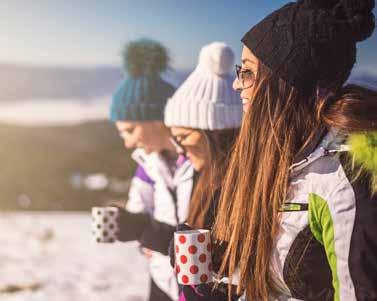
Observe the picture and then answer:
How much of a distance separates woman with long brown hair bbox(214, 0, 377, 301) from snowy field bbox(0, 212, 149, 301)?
1829mm

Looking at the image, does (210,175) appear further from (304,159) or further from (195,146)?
(304,159)

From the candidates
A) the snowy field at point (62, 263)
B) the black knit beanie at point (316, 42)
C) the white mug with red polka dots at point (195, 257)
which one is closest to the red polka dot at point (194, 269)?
the white mug with red polka dots at point (195, 257)

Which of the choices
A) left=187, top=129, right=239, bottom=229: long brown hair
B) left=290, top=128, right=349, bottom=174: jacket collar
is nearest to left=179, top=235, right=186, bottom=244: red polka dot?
left=290, top=128, right=349, bottom=174: jacket collar

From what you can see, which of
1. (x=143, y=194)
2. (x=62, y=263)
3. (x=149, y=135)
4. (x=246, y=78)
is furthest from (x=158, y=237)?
(x=62, y=263)

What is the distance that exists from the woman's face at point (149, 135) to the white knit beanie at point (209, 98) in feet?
0.59

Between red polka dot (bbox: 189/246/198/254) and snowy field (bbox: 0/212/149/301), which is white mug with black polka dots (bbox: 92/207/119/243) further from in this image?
snowy field (bbox: 0/212/149/301)

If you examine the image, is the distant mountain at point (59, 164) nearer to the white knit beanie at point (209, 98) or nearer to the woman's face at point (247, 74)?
the white knit beanie at point (209, 98)

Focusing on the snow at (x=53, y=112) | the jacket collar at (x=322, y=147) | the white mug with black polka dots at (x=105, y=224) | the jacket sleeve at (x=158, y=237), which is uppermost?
the jacket collar at (x=322, y=147)

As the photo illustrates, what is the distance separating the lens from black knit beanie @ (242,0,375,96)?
1.12 meters

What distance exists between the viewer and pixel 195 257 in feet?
4.03

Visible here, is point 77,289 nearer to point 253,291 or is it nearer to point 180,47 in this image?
point 180,47

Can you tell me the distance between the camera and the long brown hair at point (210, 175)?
181cm

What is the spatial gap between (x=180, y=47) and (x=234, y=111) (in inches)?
25.0

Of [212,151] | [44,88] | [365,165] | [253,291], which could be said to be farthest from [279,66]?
[44,88]
